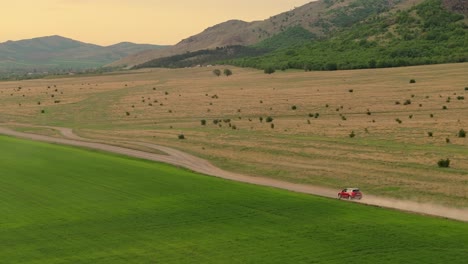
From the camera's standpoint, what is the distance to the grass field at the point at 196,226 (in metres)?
38.9

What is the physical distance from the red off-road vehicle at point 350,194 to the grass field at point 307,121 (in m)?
2.98

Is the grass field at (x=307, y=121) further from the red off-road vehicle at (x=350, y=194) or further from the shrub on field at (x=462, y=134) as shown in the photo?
the red off-road vehicle at (x=350, y=194)

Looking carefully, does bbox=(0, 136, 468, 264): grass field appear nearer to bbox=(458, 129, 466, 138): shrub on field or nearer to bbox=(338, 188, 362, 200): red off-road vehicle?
bbox=(338, 188, 362, 200): red off-road vehicle

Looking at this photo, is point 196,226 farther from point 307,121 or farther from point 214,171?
point 307,121

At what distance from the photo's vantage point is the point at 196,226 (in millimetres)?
45219

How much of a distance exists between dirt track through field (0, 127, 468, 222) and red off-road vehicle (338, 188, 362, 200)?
0.57m

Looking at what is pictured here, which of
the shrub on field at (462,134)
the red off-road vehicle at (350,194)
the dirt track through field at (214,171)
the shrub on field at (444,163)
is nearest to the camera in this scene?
the dirt track through field at (214,171)

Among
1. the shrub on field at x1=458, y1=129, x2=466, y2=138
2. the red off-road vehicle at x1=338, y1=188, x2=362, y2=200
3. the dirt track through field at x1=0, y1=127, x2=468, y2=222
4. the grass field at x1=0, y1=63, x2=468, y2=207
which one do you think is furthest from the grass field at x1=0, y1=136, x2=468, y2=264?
→ the shrub on field at x1=458, y1=129, x2=466, y2=138

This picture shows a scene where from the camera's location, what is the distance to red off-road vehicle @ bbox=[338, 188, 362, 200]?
5509 centimetres

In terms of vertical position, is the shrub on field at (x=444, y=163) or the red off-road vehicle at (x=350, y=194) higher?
the shrub on field at (x=444, y=163)

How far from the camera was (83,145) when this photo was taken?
293 feet

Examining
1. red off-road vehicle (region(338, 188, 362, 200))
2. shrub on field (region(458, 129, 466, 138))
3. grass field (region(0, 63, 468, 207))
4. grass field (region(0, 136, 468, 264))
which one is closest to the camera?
grass field (region(0, 136, 468, 264))

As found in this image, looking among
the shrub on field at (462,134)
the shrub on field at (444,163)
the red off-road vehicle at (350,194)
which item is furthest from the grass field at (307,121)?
the red off-road vehicle at (350,194)

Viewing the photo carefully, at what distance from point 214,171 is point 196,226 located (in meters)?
24.9
